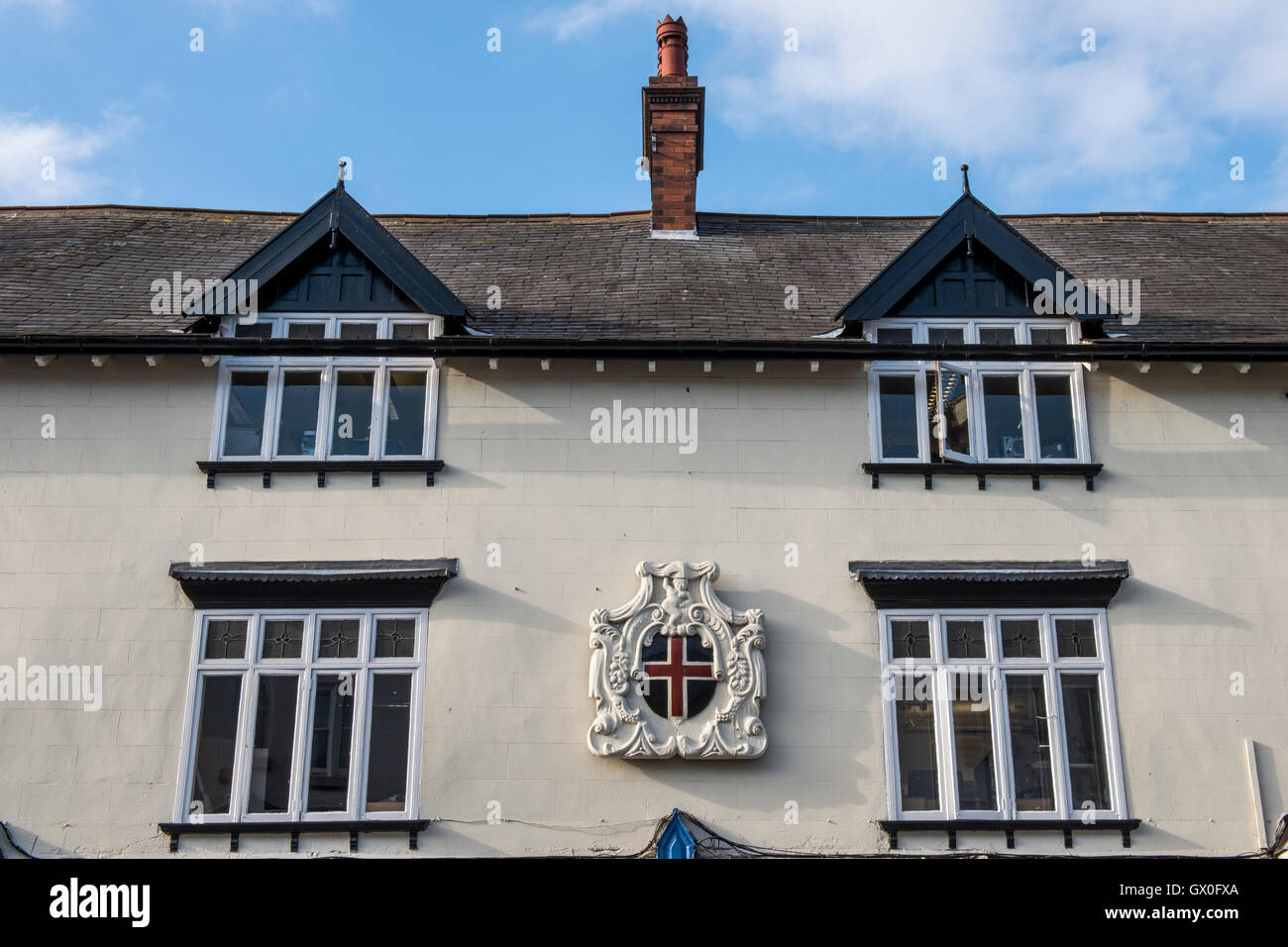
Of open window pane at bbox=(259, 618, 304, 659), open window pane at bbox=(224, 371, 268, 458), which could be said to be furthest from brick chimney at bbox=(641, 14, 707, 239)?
open window pane at bbox=(259, 618, 304, 659)

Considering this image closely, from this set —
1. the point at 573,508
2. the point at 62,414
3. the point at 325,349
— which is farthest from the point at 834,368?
the point at 62,414

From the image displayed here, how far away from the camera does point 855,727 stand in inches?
445

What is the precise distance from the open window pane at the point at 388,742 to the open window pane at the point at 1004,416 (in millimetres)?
6301

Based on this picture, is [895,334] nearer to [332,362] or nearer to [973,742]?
[973,742]

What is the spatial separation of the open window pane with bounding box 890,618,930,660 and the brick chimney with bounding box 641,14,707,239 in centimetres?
645

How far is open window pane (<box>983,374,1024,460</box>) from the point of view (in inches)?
487

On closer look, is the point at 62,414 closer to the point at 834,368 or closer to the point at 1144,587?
the point at 834,368

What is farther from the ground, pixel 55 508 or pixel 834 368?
pixel 834 368

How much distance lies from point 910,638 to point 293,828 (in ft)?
19.5

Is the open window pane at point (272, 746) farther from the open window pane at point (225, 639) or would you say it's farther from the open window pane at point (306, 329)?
the open window pane at point (306, 329)

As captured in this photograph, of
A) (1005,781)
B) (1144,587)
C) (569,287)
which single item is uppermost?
(569,287)

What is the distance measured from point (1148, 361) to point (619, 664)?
6.16 m

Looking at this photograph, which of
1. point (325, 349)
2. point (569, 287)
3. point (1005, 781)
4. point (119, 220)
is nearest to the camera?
point (1005, 781)

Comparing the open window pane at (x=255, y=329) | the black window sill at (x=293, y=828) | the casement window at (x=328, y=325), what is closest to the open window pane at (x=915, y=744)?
the black window sill at (x=293, y=828)
